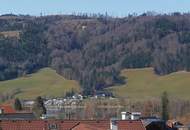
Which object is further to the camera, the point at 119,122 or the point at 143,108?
the point at 143,108

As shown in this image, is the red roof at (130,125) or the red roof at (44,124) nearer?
the red roof at (130,125)

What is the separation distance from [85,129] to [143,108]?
10845cm

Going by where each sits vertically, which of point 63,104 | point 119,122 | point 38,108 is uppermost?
point 119,122

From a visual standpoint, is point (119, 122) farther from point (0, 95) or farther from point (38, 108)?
point (0, 95)

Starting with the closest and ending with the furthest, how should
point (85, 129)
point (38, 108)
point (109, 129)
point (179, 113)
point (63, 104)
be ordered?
point (85, 129) → point (109, 129) → point (38, 108) → point (179, 113) → point (63, 104)

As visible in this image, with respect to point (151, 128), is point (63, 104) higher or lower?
lower

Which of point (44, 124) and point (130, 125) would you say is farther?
point (44, 124)

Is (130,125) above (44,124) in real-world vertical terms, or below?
above

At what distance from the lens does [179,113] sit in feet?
511

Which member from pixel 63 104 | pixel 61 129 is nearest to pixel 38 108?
pixel 61 129

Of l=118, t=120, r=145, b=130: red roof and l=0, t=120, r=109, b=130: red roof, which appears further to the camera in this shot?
l=0, t=120, r=109, b=130: red roof

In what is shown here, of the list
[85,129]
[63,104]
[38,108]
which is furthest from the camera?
[63,104]

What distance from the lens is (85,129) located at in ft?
171

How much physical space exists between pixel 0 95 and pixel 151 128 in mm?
144357
